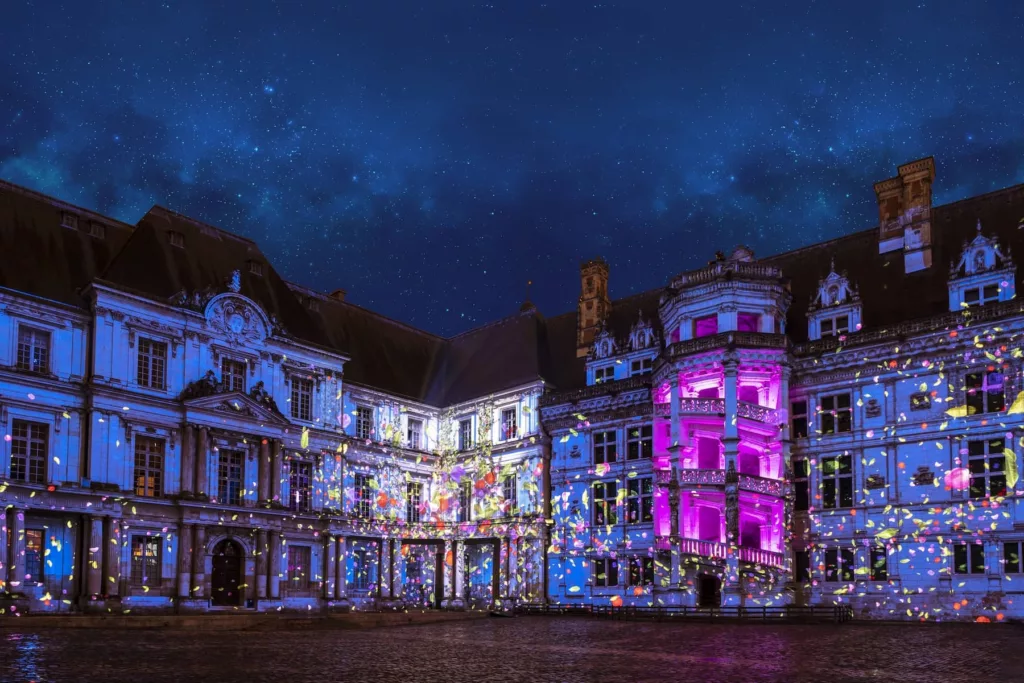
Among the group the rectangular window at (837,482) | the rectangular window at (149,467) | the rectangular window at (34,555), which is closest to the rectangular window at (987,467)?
the rectangular window at (837,482)

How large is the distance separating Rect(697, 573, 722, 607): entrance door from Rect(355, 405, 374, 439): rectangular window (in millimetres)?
20684

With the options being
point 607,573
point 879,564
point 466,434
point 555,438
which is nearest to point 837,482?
point 879,564

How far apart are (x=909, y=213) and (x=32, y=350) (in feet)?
126

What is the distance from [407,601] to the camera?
54531 mm

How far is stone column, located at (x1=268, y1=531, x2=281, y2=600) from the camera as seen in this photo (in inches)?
1866

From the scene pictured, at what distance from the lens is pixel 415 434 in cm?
5769

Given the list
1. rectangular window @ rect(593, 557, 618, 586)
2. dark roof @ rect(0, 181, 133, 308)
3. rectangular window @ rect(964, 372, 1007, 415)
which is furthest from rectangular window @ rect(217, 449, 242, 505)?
rectangular window @ rect(964, 372, 1007, 415)

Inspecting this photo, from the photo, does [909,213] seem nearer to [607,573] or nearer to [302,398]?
[607,573]

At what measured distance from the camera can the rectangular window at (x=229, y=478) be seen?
46531mm

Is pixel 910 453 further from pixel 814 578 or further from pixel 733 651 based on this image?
pixel 733 651

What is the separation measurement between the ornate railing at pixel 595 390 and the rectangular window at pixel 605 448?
81.9 inches

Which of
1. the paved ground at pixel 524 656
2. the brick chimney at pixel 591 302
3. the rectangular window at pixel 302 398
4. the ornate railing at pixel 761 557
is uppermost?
the brick chimney at pixel 591 302

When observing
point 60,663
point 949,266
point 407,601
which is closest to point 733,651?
point 60,663

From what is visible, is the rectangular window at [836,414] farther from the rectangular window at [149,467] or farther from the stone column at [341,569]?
the rectangular window at [149,467]
